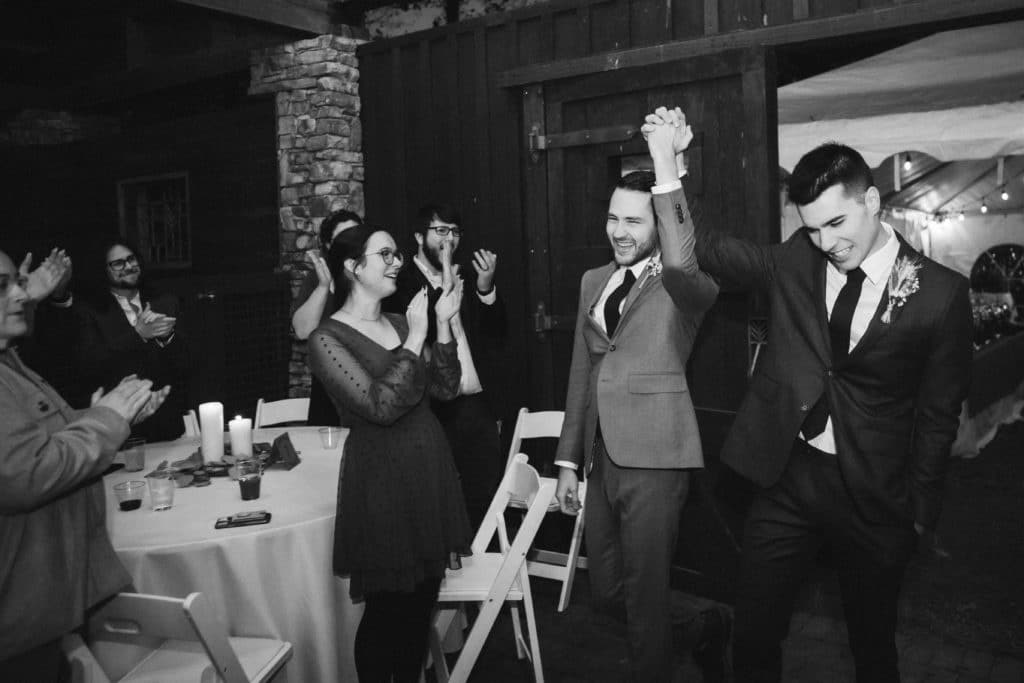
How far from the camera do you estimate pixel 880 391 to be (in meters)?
2.41

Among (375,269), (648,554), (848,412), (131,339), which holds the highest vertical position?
(375,269)

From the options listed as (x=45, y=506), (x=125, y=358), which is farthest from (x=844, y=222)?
(x=125, y=358)

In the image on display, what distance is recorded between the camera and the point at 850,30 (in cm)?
409

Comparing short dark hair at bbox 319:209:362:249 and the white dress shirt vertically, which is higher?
short dark hair at bbox 319:209:362:249

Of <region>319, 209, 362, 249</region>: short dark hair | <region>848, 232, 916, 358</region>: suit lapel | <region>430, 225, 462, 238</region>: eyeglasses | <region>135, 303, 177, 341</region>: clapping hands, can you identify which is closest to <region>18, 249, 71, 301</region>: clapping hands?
<region>135, 303, 177, 341</region>: clapping hands

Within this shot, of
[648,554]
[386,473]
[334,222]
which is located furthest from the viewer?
[334,222]

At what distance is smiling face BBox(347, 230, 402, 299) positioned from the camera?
9.51 feet

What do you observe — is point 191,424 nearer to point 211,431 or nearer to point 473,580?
point 211,431

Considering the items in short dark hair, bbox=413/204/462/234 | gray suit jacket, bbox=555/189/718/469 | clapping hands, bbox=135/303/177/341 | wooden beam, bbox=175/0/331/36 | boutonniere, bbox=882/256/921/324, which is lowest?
gray suit jacket, bbox=555/189/718/469

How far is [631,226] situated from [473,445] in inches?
61.6

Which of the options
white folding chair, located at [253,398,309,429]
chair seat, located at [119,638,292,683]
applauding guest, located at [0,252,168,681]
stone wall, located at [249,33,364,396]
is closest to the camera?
applauding guest, located at [0,252,168,681]

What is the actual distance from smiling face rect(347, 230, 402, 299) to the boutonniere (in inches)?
59.8

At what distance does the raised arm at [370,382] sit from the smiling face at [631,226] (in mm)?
768

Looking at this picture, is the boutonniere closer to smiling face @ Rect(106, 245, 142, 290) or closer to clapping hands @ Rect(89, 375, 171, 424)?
clapping hands @ Rect(89, 375, 171, 424)
